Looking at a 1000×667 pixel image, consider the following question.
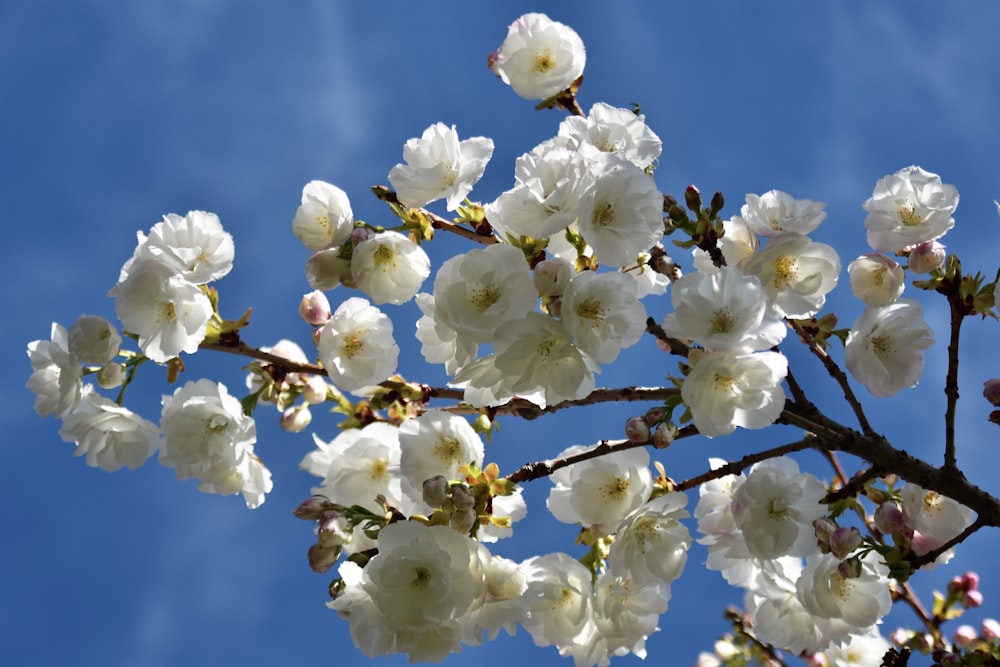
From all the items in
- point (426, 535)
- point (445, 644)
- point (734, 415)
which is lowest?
point (445, 644)

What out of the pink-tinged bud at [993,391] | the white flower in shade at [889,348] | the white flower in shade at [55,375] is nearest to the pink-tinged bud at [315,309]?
the white flower in shade at [55,375]

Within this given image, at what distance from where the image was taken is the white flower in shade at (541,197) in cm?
177

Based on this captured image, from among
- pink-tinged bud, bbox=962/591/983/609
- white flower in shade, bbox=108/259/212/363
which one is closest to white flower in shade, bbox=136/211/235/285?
white flower in shade, bbox=108/259/212/363

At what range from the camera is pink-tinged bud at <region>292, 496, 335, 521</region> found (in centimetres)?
191

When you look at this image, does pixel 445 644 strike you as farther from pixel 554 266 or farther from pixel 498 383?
pixel 554 266

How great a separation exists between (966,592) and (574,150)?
2.95 m

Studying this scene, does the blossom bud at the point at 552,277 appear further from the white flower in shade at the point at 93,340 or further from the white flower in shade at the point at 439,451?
the white flower in shade at the point at 93,340

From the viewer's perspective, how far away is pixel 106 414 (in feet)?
7.09

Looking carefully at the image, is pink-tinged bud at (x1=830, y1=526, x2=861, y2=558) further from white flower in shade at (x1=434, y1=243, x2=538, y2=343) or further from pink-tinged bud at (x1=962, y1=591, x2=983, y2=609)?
pink-tinged bud at (x1=962, y1=591, x2=983, y2=609)

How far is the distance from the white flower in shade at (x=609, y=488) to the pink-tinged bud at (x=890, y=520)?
2.13 feet

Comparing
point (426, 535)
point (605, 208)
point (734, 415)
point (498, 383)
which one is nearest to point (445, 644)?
point (426, 535)

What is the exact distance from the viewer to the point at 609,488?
2.04 metres

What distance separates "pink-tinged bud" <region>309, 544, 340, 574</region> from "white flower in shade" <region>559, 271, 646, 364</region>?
2.57ft

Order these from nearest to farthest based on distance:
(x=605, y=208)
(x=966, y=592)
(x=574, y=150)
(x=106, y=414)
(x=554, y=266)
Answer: (x=554, y=266) < (x=605, y=208) < (x=574, y=150) < (x=106, y=414) < (x=966, y=592)
